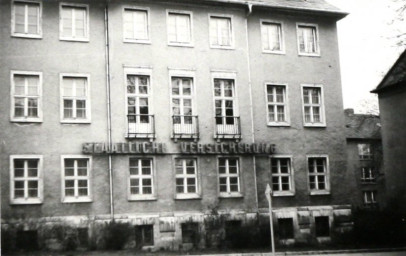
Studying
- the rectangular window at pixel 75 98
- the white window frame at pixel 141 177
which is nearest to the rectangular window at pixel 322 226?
the white window frame at pixel 141 177

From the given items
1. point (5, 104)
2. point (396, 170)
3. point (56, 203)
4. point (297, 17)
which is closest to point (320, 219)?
point (396, 170)

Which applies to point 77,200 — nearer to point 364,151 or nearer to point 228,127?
point 228,127

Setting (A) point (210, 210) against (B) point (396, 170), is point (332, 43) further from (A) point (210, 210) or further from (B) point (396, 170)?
(A) point (210, 210)

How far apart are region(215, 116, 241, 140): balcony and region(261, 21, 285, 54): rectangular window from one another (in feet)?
13.9

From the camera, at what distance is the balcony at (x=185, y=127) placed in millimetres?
25344

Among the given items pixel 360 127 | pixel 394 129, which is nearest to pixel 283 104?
pixel 394 129

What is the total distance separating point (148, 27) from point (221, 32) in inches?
150

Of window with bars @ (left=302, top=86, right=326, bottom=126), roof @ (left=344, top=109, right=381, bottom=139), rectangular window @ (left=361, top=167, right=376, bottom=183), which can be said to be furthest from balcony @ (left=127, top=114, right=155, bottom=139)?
rectangular window @ (left=361, top=167, right=376, bottom=183)

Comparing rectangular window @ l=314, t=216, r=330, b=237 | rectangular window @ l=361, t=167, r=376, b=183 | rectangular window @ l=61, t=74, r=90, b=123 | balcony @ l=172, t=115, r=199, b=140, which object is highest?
rectangular window @ l=61, t=74, r=90, b=123

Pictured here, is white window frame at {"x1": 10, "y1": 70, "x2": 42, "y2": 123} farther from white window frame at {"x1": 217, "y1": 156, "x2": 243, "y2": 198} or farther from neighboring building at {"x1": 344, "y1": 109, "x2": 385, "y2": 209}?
neighboring building at {"x1": 344, "y1": 109, "x2": 385, "y2": 209}

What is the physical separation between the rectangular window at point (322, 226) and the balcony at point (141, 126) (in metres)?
9.49

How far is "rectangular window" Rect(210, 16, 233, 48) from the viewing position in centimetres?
2698

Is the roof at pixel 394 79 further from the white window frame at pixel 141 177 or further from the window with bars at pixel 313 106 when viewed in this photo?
the white window frame at pixel 141 177

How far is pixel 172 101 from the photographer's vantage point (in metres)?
25.7
